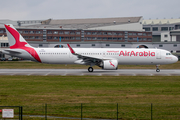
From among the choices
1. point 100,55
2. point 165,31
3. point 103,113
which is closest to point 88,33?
point 165,31

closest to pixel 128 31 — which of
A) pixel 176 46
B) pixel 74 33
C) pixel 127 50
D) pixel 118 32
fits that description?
pixel 118 32

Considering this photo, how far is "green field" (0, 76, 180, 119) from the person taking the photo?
16.2 m

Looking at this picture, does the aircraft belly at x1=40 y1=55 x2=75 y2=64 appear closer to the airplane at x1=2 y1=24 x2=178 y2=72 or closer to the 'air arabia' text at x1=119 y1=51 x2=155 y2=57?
the airplane at x1=2 y1=24 x2=178 y2=72

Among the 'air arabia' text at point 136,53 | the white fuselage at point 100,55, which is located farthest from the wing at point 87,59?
the 'air arabia' text at point 136,53

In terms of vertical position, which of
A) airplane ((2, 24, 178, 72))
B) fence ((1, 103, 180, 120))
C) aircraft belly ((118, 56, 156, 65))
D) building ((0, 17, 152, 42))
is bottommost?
fence ((1, 103, 180, 120))

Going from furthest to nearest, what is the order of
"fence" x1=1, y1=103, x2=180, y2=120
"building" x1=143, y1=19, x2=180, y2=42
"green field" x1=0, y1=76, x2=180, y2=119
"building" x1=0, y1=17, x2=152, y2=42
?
"building" x1=143, y1=19, x2=180, y2=42
"building" x1=0, y1=17, x2=152, y2=42
"green field" x1=0, y1=76, x2=180, y2=119
"fence" x1=1, y1=103, x2=180, y2=120

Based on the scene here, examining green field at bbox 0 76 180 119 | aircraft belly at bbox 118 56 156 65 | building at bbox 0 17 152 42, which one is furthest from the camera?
building at bbox 0 17 152 42

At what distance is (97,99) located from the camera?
21281 millimetres

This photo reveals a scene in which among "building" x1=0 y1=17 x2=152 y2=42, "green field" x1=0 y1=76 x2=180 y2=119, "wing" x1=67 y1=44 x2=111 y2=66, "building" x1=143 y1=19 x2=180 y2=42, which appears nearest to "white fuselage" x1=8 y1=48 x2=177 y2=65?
"wing" x1=67 y1=44 x2=111 y2=66

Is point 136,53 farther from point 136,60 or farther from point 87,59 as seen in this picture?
point 87,59

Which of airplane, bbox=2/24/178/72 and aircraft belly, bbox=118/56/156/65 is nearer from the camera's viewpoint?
airplane, bbox=2/24/178/72

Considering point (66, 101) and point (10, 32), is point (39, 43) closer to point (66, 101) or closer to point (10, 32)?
point (10, 32)

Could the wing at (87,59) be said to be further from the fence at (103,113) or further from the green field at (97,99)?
the fence at (103,113)

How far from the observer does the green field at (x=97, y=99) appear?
16.2m
